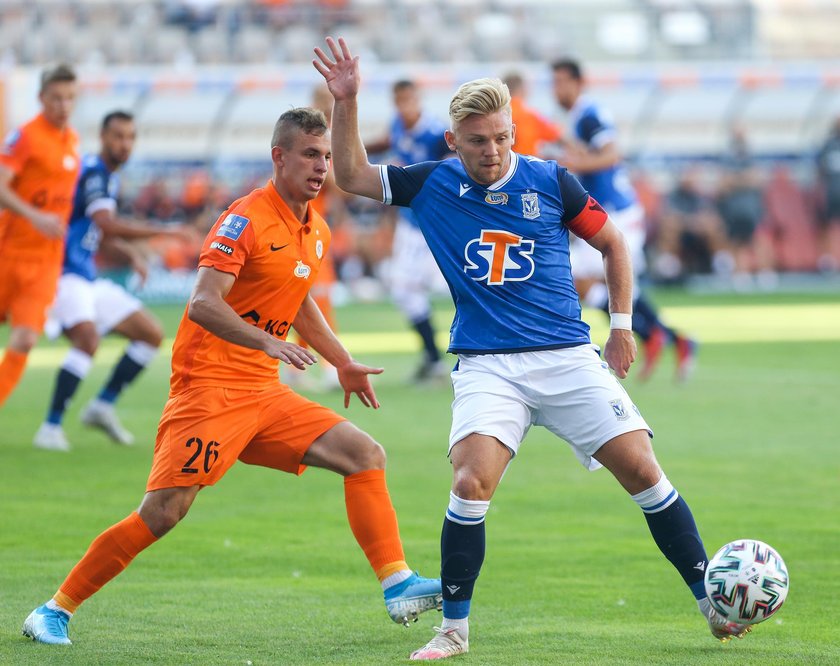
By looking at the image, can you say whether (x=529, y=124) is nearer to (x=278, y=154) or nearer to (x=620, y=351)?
(x=278, y=154)

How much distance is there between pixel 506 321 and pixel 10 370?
18.5 feet

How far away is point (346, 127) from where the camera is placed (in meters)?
5.73

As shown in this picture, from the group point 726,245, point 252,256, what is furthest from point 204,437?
point 726,245

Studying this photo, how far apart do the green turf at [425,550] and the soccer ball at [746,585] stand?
0.16 m

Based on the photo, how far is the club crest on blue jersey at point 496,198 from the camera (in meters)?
5.66

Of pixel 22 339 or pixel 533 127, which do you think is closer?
pixel 22 339

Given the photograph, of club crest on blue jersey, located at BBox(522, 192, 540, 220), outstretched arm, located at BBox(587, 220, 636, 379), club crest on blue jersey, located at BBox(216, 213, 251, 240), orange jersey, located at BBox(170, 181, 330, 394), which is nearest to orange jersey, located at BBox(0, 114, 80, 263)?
orange jersey, located at BBox(170, 181, 330, 394)

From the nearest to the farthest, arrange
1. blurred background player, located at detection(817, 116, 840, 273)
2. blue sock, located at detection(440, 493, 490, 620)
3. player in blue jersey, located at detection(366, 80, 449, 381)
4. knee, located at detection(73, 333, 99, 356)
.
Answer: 1. blue sock, located at detection(440, 493, 490, 620)
2. knee, located at detection(73, 333, 99, 356)
3. player in blue jersey, located at detection(366, 80, 449, 381)
4. blurred background player, located at detection(817, 116, 840, 273)

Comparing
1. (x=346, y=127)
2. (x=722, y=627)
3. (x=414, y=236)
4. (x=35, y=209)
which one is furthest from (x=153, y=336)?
(x=722, y=627)

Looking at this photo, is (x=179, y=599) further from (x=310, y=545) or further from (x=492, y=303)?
(x=492, y=303)

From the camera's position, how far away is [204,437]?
18.7 ft

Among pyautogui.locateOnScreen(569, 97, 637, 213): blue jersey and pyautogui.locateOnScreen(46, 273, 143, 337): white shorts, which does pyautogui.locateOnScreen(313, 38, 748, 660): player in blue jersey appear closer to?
pyautogui.locateOnScreen(46, 273, 143, 337): white shorts

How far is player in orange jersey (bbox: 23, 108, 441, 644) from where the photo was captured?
5648mm

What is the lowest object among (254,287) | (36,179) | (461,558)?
(461,558)
